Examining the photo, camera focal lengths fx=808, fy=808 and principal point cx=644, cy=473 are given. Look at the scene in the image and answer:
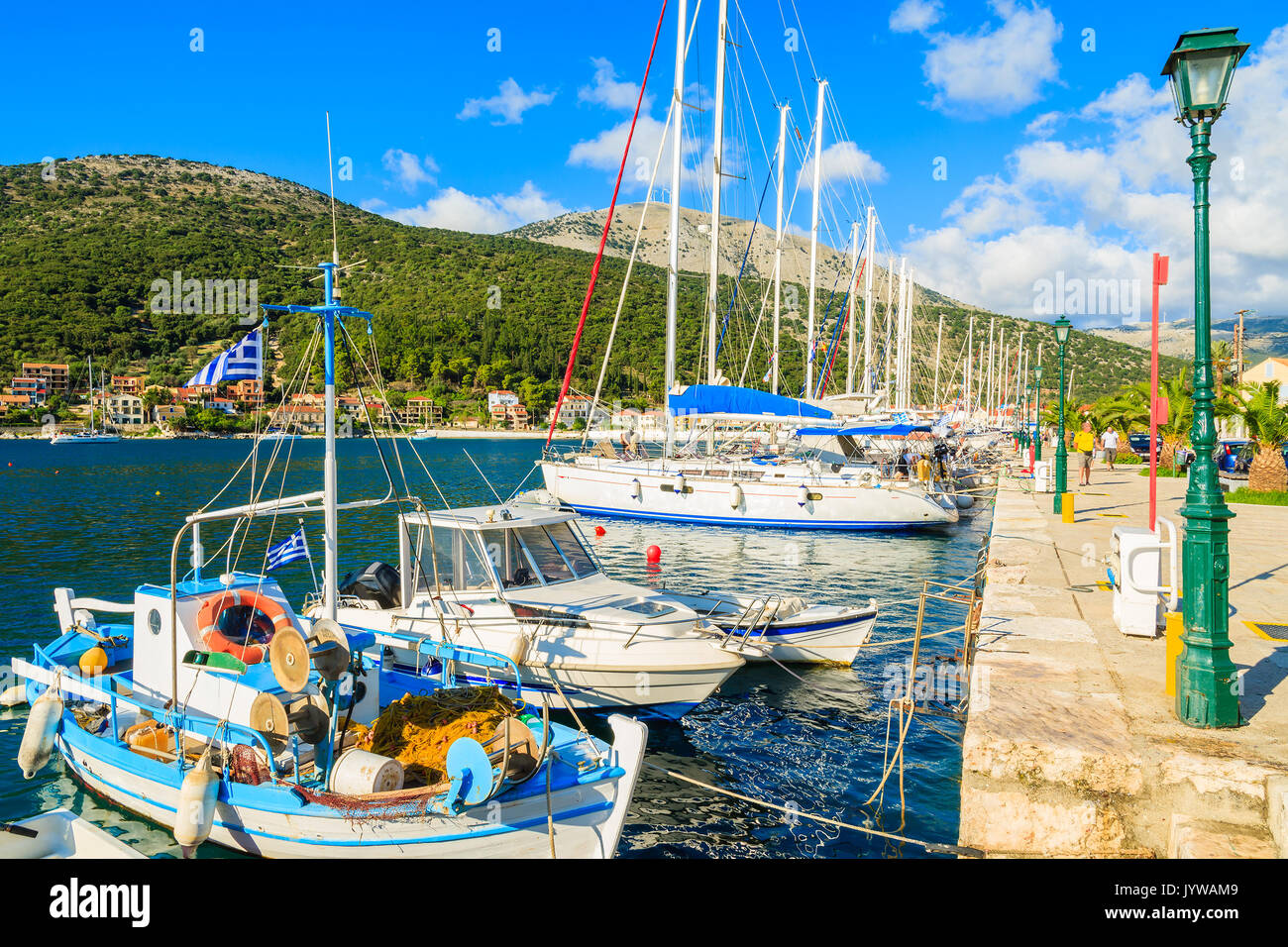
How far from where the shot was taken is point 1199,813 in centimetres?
525

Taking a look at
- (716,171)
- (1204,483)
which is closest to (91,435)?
(716,171)

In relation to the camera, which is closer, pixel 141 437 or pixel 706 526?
pixel 706 526

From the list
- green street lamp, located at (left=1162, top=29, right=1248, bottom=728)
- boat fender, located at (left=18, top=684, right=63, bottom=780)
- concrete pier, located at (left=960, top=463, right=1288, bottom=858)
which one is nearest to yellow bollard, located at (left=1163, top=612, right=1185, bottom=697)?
concrete pier, located at (left=960, top=463, right=1288, bottom=858)

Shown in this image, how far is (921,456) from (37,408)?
14139cm

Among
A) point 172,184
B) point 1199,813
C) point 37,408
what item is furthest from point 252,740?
point 172,184

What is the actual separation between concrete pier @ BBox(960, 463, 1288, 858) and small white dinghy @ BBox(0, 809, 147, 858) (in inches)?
236

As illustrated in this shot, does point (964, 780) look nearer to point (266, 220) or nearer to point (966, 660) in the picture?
point (966, 660)

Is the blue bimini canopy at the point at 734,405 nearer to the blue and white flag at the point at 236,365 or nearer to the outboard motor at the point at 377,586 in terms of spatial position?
the outboard motor at the point at 377,586

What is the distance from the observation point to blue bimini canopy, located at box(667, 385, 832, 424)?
2800 cm

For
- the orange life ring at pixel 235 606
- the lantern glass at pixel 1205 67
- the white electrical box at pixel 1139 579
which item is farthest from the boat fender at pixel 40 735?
the lantern glass at pixel 1205 67

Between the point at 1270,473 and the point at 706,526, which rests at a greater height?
the point at 1270,473

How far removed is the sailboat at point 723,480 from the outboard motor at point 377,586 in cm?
1723

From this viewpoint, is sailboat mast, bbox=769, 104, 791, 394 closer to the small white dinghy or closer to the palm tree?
the palm tree

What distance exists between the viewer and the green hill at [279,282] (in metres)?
130
